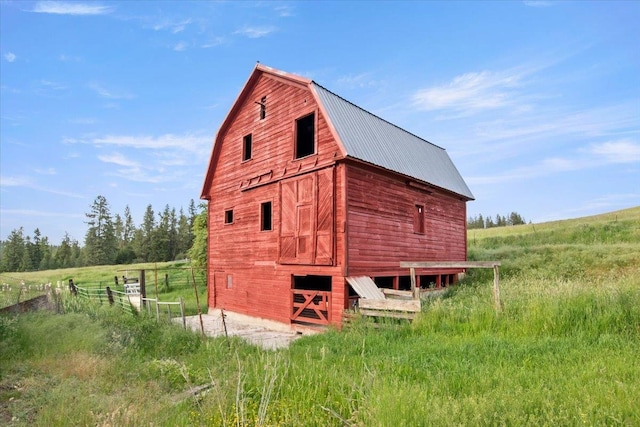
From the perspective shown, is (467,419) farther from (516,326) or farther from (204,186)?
(204,186)

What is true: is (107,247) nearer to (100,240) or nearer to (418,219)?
(100,240)

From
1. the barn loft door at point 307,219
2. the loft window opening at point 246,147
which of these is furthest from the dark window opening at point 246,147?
the barn loft door at point 307,219

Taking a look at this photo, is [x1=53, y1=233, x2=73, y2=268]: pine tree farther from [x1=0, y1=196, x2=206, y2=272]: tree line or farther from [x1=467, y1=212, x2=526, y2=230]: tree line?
[x1=467, y1=212, x2=526, y2=230]: tree line

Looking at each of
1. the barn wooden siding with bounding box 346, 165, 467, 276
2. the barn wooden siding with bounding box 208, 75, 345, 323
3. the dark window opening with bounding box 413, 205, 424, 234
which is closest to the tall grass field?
the barn wooden siding with bounding box 346, 165, 467, 276

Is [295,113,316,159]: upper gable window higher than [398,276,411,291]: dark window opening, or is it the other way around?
[295,113,316,159]: upper gable window

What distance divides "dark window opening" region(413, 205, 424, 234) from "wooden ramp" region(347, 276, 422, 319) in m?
4.12

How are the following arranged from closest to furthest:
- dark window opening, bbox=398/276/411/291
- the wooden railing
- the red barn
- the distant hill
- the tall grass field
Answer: the tall grass field → the wooden railing → the red barn → dark window opening, bbox=398/276/411/291 → the distant hill

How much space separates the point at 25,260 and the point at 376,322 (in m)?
76.1

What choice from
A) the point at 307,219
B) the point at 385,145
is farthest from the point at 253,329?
the point at 385,145

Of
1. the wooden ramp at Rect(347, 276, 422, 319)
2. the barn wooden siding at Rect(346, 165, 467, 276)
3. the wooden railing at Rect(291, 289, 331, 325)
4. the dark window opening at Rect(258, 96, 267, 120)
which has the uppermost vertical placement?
the dark window opening at Rect(258, 96, 267, 120)

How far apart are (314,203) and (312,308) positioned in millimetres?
3470

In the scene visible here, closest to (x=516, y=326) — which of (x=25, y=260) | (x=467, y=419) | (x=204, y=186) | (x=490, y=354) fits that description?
(x=490, y=354)

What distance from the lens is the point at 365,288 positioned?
38.2ft

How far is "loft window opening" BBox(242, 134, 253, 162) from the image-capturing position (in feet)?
56.2
